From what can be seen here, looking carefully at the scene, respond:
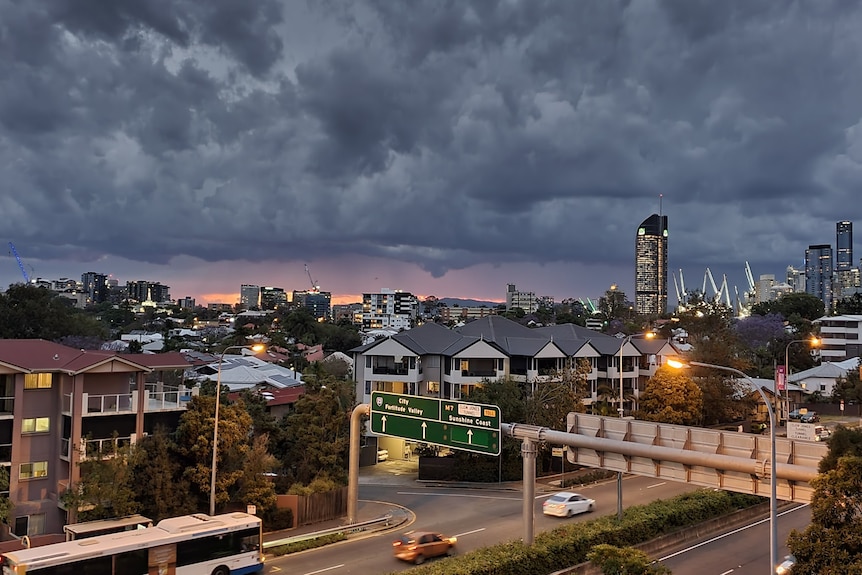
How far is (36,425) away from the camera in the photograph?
1324 inches

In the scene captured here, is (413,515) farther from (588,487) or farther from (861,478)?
(861,478)

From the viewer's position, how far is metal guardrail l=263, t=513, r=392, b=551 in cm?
3254

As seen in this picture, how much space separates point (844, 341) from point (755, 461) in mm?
103511

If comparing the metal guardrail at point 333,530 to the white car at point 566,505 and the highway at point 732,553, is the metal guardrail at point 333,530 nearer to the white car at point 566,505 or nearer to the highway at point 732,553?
the white car at point 566,505

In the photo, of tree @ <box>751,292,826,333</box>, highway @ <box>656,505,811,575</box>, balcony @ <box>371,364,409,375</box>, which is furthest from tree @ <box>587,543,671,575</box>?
tree @ <box>751,292,826,333</box>

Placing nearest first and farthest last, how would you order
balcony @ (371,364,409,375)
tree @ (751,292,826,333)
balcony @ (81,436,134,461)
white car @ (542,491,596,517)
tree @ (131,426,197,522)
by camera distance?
tree @ (131,426,197,522)
balcony @ (81,436,134,461)
white car @ (542,491,596,517)
balcony @ (371,364,409,375)
tree @ (751,292,826,333)

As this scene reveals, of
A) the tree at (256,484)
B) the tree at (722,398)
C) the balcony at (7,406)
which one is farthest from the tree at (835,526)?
the tree at (722,398)

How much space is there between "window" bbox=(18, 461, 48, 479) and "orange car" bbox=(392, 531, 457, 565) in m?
17.9

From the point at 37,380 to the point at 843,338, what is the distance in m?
117

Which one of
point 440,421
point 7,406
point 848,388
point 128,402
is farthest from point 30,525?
point 848,388

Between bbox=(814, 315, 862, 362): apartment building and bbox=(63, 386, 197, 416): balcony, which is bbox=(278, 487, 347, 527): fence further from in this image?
bbox=(814, 315, 862, 362): apartment building

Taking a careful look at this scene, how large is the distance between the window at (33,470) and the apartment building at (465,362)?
31.0 metres

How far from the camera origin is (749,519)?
1577 inches

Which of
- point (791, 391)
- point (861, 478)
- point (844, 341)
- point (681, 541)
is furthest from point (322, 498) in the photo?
point (844, 341)
